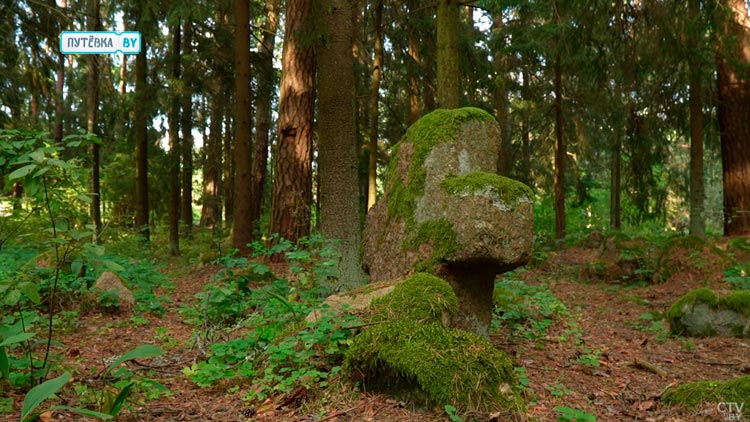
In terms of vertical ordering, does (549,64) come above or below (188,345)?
above

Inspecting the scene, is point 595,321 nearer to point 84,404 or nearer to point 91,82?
point 84,404

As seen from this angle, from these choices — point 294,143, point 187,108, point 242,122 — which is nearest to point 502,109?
point 294,143

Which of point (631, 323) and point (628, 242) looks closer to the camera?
point (631, 323)

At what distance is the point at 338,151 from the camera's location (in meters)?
7.07

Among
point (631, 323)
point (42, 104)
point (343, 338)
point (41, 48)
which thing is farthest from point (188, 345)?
point (42, 104)

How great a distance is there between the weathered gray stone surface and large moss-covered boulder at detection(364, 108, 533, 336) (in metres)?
3.26

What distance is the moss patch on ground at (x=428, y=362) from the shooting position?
3400mm

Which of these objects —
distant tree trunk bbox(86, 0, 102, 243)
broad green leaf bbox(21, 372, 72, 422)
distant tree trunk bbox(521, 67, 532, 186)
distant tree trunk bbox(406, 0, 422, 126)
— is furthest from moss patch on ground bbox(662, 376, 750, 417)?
distant tree trunk bbox(521, 67, 532, 186)

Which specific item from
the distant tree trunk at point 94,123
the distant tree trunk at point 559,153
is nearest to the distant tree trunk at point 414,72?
the distant tree trunk at point 559,153

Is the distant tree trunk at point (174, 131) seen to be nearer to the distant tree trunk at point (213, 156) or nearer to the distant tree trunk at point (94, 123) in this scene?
the distant tree trunk at point (213, 156)

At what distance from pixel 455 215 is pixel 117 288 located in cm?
466

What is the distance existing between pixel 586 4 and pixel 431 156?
638cm

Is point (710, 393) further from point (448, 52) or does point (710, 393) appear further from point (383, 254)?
point (448, 52)

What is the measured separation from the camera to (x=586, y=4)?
966cm
